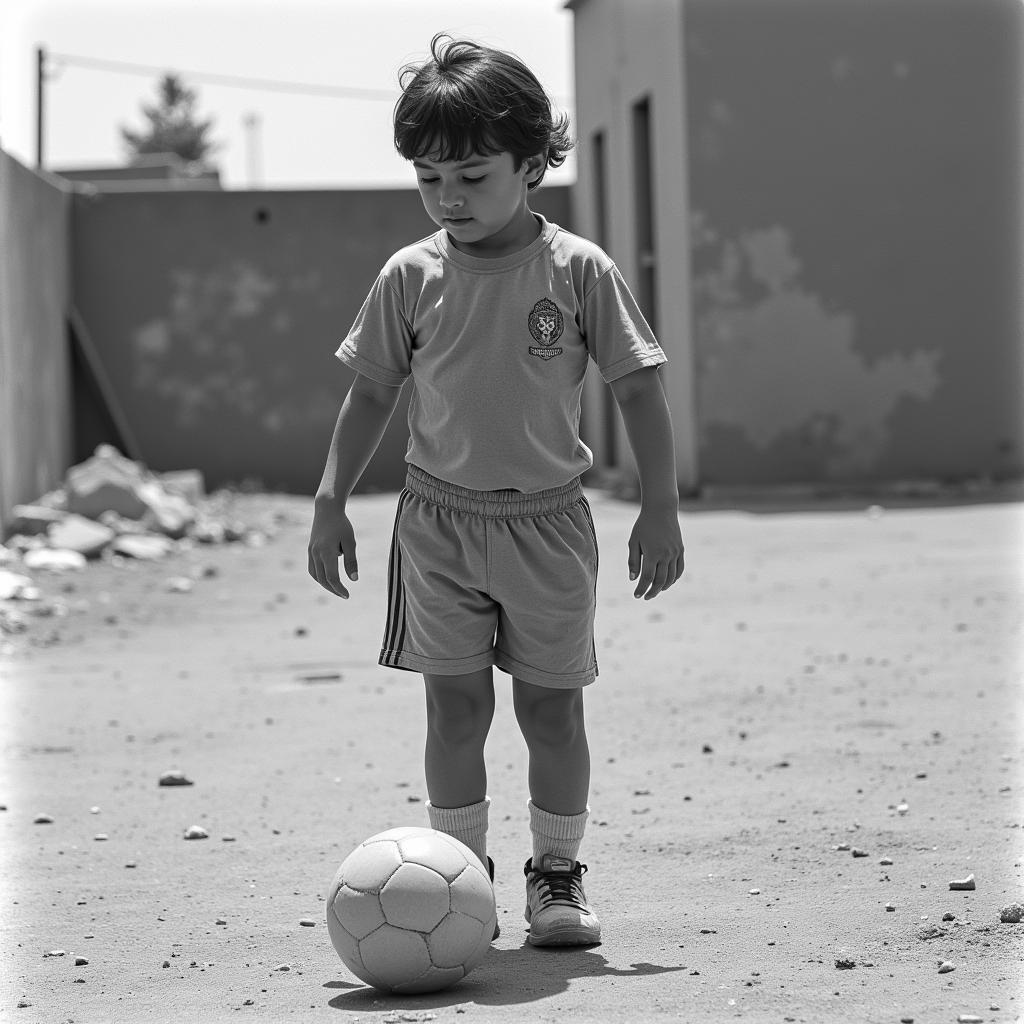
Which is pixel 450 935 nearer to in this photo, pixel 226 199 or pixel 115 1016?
pixel 115 1016

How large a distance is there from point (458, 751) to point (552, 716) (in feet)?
0.67

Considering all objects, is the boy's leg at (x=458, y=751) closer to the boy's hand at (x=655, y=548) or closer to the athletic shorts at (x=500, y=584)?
the athletic shorts at (x=500, y=584)

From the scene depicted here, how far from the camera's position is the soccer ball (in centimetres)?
285

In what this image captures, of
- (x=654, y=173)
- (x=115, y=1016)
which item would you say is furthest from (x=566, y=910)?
(x=654, y=173)

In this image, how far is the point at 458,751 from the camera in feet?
10.7

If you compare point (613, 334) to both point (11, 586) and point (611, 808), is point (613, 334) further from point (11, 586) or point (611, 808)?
point (11, 586)

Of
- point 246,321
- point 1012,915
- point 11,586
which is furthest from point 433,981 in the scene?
point 246,321

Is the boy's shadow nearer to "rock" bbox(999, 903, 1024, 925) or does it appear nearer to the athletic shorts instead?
the athletic shorts

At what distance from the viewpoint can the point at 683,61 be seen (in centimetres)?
1540

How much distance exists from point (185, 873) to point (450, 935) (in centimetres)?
113

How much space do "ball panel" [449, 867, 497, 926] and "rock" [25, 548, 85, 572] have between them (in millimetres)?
8107

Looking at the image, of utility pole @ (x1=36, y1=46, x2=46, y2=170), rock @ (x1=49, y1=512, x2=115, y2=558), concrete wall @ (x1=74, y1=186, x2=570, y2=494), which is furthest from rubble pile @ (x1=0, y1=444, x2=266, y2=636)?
utility pole @ (x1=36, y1=46, x2=46, y2=170)

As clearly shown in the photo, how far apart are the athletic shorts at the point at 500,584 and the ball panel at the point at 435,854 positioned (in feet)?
1.18

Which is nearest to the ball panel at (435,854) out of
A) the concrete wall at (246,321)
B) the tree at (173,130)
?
the concrete wall at (246,321)
